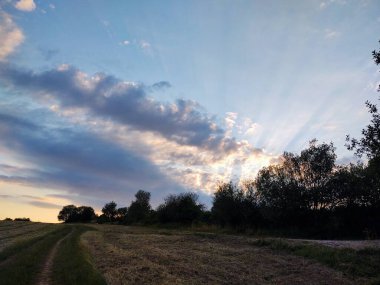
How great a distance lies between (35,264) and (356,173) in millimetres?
52975

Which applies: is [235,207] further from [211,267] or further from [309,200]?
[211,267]

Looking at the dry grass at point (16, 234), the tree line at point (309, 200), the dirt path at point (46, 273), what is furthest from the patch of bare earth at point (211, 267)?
the tree line at point (309, 200)

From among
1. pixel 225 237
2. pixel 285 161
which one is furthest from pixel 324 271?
pixel 285 161

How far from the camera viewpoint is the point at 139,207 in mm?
154250

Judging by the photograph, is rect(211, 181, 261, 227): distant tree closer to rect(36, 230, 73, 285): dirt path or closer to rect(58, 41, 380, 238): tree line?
rect(58, 41, 380, 238): tree line

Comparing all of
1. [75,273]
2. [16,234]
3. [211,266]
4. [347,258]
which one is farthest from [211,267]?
[16,234]

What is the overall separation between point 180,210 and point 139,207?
45.3 meters

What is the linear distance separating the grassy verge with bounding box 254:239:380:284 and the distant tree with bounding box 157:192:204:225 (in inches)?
3086

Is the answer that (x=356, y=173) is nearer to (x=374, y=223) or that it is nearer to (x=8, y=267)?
(x=374, y=223)

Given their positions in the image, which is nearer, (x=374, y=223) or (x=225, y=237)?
(x=225, y=237)

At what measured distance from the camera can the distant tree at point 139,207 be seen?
14664 centimetres

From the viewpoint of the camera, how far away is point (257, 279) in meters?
20.6

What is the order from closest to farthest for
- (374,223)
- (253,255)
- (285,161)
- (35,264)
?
(35,264) → (253,255) → (374,223) → (285,161)

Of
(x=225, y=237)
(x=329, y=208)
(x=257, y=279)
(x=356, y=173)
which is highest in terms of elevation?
(x=356, y=173)
